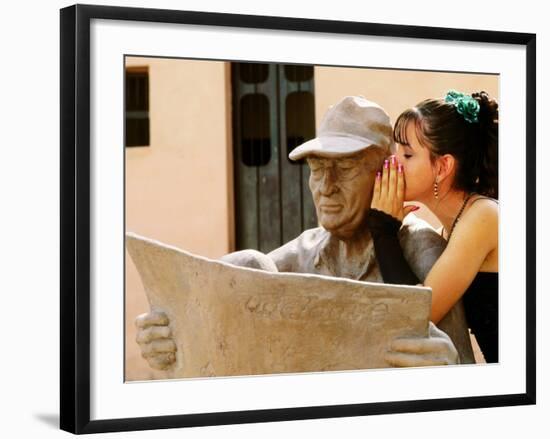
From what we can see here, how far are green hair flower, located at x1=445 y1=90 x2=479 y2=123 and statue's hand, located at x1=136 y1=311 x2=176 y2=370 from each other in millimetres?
1333

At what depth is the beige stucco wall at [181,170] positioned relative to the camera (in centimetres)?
532

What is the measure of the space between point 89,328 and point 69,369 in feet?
0.47

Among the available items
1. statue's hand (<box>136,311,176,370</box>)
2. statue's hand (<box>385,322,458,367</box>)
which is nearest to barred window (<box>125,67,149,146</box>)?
statue's hand (<box>136,311,176,370</box>)

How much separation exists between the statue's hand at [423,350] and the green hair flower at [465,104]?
2.57 feet

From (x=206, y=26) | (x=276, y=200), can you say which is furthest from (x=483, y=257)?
(x=206, y=26)

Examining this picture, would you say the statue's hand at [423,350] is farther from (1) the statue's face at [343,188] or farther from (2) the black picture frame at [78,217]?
(2) the black picture frame at [78,217]

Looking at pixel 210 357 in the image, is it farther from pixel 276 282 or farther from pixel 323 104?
pixel 323 104

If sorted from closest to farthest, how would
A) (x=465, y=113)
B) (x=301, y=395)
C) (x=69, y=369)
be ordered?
(x=69, y=369)
(x=301, y=395)
(x=465, y=113)

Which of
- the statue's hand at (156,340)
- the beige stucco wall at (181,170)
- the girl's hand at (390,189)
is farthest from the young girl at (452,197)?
the statue's hand at (156,340)

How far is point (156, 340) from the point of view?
5.43 m

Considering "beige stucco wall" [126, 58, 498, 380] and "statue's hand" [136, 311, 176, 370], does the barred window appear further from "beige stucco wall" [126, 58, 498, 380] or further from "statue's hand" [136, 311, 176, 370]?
"statue's hand" [136, 311, 176, 370]

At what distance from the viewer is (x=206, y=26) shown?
17.7ft

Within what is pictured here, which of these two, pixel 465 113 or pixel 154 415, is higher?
pixel 465 113

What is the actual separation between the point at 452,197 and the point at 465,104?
343 millimetres
